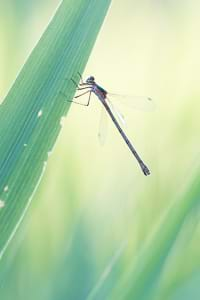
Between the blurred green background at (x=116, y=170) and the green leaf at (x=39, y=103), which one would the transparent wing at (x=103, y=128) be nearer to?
the blurred green background at (x=116, y=170)

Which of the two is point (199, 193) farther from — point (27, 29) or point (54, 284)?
point (27, 29)

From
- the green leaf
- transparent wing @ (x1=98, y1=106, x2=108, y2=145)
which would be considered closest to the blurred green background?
transparent wing @ (x1=98, y1=106, x2=108, y2=145)

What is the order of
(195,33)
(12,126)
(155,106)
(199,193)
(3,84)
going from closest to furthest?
(12,126)
(199,193)
(3,84)
(155,106)
(195,33)

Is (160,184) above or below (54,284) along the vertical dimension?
above

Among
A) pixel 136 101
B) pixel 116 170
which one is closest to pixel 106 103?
pixel 136 101

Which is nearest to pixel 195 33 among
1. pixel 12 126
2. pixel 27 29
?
pixel 27 29

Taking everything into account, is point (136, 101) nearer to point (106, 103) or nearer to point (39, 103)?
point (106, 103)

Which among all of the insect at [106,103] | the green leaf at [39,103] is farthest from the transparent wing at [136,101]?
the green leaf at [39,103]
